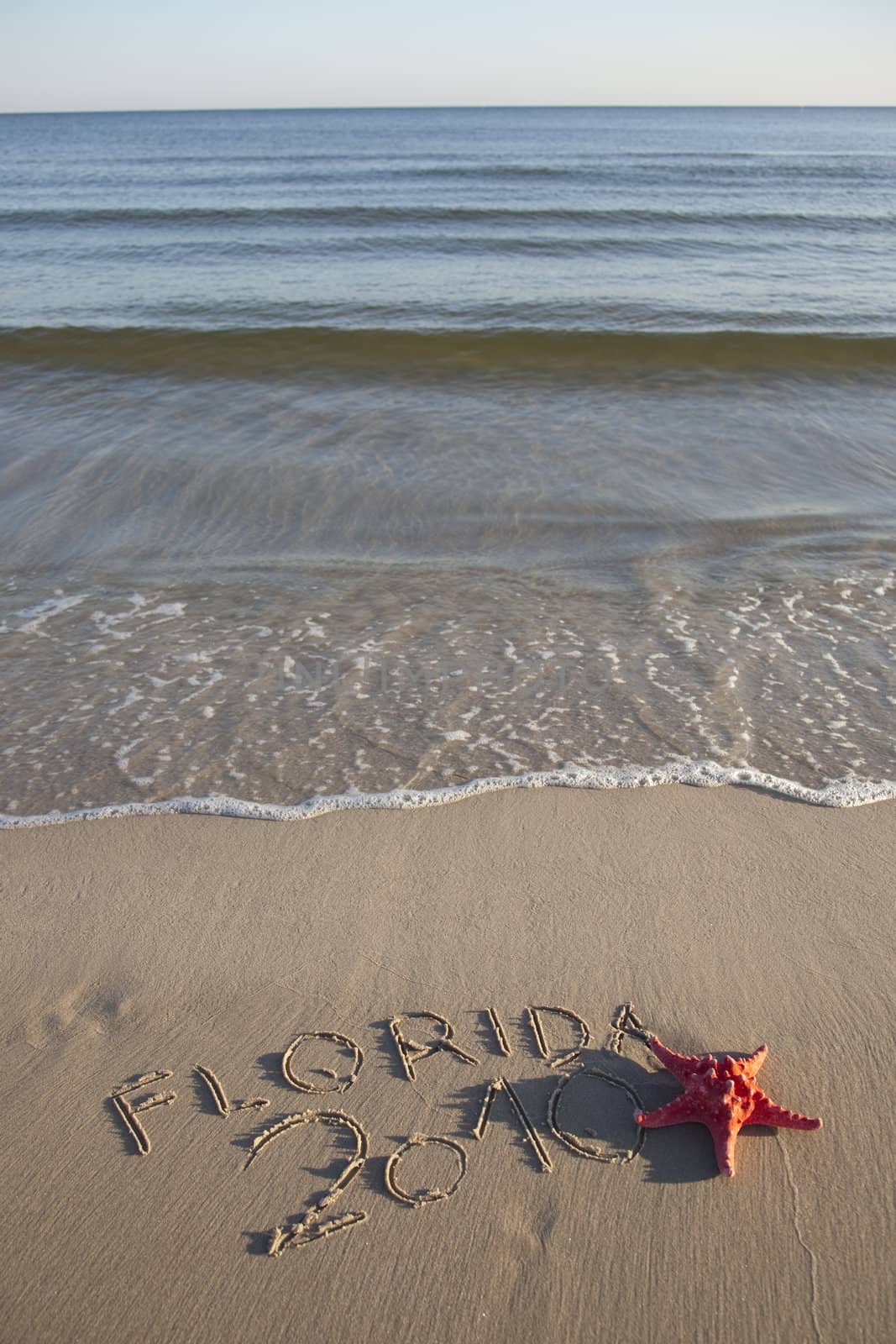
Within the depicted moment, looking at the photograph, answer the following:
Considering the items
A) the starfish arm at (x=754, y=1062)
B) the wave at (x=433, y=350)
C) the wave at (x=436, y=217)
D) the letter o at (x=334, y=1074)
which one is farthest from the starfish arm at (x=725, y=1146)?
the wave at (x=436, y=217)

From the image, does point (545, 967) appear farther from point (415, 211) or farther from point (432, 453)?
point (415, 211)

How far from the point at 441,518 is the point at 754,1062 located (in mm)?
5079

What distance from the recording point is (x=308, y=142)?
43.1m

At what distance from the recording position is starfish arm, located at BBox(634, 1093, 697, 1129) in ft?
8.61

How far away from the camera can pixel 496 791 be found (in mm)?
4133

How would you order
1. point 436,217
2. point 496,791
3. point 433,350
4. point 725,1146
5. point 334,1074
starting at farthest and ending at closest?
point 436,217, point 433,350, point 496,791, point 334,1074, point 725,1146

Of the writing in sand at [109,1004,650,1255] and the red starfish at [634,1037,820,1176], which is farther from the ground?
the red starfish at [634,1037,820,1176]

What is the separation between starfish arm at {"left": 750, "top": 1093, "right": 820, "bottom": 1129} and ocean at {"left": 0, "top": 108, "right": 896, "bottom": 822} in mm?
1767

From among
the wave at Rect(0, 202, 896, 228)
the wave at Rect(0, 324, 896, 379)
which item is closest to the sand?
the wave at Rect(0, 324, 896, 379)

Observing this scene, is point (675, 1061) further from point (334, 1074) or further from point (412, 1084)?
point (334, 1074)

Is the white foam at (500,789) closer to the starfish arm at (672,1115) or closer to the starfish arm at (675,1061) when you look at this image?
the starfish arm at (675,1061)

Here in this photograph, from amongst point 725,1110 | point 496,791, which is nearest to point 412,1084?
point 725,1110

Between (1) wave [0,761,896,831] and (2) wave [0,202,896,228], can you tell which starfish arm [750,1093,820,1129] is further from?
(2) wave [0,202,896,228]

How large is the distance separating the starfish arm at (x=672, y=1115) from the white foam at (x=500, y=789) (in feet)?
5.46
